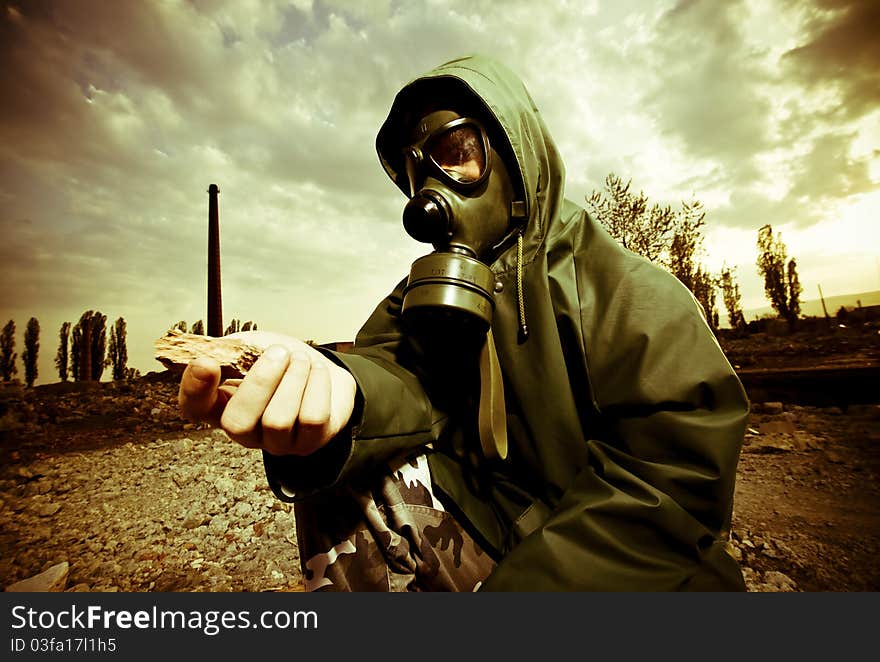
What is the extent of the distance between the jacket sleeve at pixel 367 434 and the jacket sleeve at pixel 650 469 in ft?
1.59

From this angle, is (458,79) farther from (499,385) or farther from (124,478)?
(124,478)

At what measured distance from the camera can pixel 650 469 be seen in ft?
3.44

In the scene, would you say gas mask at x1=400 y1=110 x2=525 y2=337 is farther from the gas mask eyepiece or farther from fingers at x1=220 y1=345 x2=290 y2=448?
fingers at x1=220 y1=345 x2=290 y2=448

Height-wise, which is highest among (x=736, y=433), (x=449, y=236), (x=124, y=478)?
(x=449, y=236)

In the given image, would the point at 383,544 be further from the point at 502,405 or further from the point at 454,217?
the point at 454,217

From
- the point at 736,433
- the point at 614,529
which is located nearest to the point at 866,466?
the point at 736,433

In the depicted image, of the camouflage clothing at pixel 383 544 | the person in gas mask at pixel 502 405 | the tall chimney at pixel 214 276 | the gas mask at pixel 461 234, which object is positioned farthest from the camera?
the tall chimney at pixel 214 276

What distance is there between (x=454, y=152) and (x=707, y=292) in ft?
55.8

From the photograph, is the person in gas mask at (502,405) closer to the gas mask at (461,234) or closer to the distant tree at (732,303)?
the gas mask at (461,234)

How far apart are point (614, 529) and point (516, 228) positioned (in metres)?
1.19

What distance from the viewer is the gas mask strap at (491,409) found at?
1.34 m

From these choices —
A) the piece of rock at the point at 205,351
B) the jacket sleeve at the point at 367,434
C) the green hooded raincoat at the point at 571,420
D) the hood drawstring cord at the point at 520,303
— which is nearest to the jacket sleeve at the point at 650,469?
the green hooded raincoat at the point at 571,420

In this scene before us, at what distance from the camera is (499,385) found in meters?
1.41

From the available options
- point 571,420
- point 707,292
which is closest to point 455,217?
point 571,420
